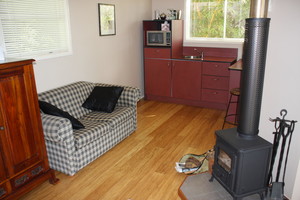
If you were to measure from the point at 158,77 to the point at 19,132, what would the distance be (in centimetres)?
331

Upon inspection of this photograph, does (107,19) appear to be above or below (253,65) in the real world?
above

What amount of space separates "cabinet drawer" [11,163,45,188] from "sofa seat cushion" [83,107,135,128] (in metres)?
0.97

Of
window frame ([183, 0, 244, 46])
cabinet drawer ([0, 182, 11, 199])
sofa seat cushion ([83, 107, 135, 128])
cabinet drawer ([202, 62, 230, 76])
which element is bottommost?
cabinet drawer ([0, 182, 11, 199])

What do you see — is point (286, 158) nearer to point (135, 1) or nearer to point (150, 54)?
point (150, 54)

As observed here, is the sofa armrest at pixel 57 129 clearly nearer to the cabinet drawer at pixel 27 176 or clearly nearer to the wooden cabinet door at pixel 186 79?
the cabinet drawer at pixel 27 176

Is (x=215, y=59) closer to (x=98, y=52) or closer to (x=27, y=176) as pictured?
(x=98, y=52)

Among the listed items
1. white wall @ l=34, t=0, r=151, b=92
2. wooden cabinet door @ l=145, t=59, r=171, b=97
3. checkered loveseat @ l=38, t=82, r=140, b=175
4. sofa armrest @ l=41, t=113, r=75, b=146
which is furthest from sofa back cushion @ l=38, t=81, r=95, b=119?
wooden cabinet door @ l=145, t=59, r=171, b=97

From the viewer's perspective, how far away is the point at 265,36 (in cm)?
209

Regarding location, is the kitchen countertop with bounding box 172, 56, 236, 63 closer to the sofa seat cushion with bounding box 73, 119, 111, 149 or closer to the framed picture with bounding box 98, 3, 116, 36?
the framed picture with bounding box 98, 3, 116, 36

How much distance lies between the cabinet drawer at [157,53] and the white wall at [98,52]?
23 cm

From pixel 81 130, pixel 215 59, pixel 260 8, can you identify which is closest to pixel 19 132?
pixel 81 130

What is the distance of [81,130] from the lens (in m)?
3.03

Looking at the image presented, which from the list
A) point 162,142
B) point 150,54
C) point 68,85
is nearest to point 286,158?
point 162,142

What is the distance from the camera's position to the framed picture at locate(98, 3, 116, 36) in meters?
4.18
